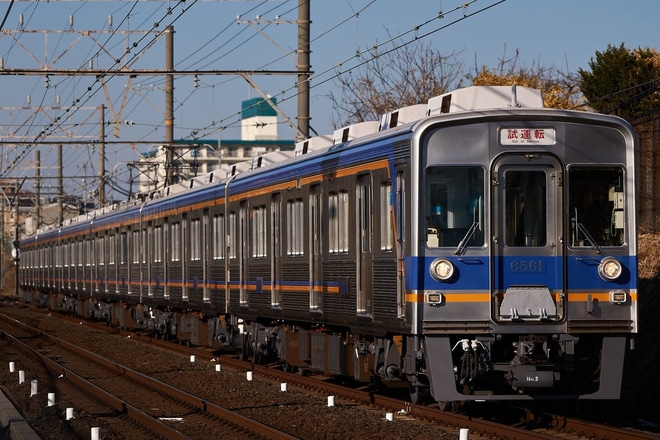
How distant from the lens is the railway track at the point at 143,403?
41.9ft

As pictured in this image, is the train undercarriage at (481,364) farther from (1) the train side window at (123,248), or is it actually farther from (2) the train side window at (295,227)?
(1) the train side window at (123,248)

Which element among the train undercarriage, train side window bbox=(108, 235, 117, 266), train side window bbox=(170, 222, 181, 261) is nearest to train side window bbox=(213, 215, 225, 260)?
train side window bbox=(170, 222, 181, 261)

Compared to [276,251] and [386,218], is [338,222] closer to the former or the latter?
[386,218]

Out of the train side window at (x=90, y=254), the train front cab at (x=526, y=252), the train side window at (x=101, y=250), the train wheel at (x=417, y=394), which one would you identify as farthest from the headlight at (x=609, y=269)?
the train side window at (x=90, y=254)

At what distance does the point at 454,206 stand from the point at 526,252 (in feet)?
2.73

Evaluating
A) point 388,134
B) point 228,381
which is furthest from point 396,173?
point 228,381

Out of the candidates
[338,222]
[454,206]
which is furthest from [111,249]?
[454,206]

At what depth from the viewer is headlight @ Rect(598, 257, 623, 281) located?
12.1m

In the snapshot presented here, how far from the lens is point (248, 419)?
12.8m

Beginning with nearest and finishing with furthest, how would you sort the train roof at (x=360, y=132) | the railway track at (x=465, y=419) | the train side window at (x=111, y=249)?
the railway track at (x=465, y=419), the train roof at (x=360, y=132), the train side window at (x=111, y=249)

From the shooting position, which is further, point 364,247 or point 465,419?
point 364,247

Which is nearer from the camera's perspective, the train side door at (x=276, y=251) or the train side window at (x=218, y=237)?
the train side door at (x=276, y=251)

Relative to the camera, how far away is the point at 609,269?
476 inches

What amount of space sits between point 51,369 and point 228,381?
4768 millimetres
